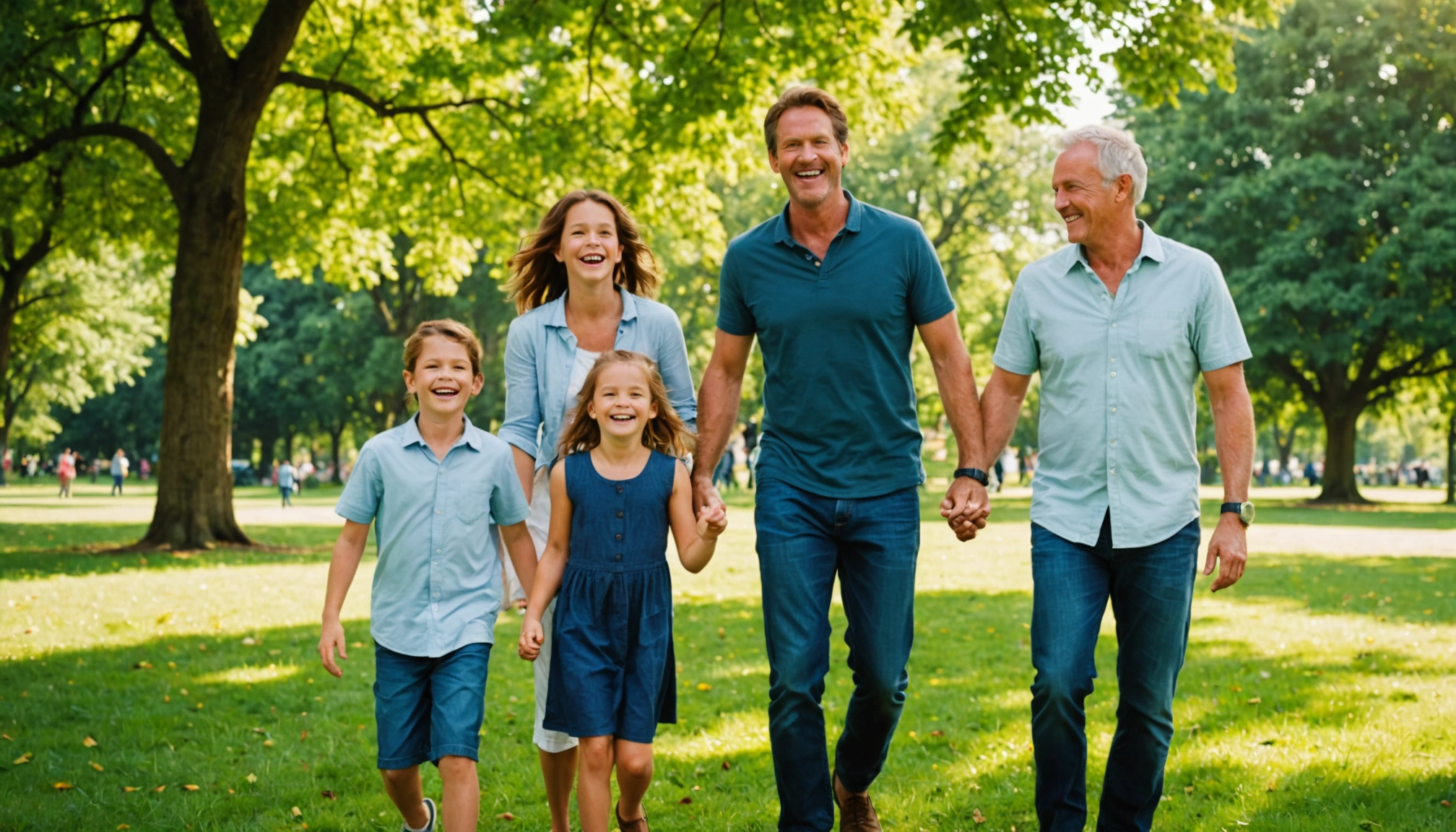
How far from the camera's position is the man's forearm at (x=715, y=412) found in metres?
4.79

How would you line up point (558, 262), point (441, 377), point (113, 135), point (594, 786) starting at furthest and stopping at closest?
1. point (113, 135)
2. point (558, 262)
3. point (441, 377)
4. point (594, 786)

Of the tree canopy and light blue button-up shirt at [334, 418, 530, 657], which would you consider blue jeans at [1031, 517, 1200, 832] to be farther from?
the tree canopy

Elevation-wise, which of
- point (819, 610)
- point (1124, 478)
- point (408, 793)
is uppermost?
point (1124, 478)

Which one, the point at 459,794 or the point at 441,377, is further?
the point at 441,377

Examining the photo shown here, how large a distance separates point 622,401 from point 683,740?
2.87 meters

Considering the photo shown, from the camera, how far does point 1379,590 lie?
44.8 feet

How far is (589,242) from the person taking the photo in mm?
4750

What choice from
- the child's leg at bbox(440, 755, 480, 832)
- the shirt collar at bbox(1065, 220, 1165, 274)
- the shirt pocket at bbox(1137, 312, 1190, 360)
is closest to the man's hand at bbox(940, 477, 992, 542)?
the shirt pocket at bbox(1137, 312, 1190, 360)

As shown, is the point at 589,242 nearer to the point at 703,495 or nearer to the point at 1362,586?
the point at 703,495

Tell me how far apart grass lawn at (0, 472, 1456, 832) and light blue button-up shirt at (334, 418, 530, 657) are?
1.27 metres

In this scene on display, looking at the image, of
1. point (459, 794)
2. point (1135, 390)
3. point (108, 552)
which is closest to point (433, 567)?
point (459, 794)

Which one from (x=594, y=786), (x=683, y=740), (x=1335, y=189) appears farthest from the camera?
(x=1335, y=189)

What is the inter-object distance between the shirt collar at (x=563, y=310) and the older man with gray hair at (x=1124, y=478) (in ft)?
5.25

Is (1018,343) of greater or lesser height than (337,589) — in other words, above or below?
above
